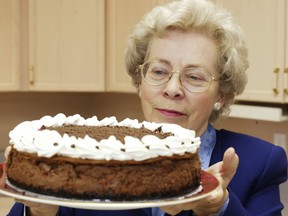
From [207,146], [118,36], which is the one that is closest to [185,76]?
[207,146]

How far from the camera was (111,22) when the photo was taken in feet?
9.43

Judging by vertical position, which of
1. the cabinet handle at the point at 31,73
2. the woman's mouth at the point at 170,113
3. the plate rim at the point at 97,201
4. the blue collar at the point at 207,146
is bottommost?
the blue collar at the point at 207,146

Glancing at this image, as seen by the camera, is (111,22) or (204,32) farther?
(111,22)

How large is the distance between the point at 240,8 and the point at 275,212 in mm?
1123

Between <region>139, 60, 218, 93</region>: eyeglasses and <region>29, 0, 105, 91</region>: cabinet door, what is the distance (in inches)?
58.0

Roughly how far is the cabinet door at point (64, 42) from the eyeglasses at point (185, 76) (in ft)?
4.83

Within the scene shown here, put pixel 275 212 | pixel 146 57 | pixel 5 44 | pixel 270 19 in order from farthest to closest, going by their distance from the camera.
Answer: pixel 5 44 → pixel 270 19 → pixel 146 57 → pixel 275 212

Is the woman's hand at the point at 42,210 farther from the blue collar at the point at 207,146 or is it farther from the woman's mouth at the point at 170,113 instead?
the blue collar at the point at 207,146

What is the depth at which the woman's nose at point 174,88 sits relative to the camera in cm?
132

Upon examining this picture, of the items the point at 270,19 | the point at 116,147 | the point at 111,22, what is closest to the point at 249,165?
the point at 116,147

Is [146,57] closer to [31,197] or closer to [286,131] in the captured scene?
[31,197]

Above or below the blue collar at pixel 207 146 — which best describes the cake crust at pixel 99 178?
above

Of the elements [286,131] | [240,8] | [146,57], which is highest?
[240,8]

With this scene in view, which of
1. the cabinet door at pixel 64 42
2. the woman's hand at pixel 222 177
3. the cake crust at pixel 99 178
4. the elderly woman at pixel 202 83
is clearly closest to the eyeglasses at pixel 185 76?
the elderly woman at pixel 202 83
